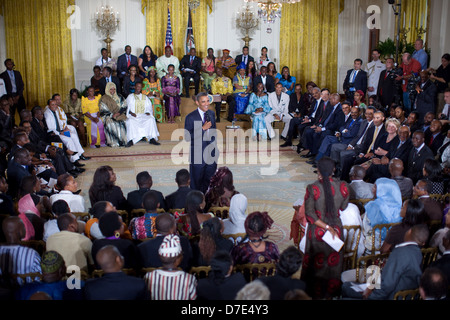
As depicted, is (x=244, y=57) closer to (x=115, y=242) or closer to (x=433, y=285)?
(x=115, y=242)

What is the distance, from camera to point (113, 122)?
11.0 metres

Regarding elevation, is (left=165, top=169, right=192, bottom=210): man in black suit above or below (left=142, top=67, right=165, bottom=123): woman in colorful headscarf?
below

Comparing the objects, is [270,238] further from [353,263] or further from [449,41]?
[449,41]

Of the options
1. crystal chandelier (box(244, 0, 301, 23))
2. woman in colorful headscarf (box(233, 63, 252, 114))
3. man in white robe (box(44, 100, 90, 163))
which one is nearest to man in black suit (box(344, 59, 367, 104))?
crystal chandelier (box(244, 0, 301, 23))

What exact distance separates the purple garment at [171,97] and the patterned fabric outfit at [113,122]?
1.25 metres

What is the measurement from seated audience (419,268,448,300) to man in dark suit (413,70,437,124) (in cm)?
684

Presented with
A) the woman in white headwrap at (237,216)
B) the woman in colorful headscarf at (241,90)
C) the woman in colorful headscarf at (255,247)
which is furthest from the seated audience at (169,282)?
the woman in colorful headscarf at (241,90)

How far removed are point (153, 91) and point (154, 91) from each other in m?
0.02

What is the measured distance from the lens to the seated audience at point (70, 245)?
4.00 metres

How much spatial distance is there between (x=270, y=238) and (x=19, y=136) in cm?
366

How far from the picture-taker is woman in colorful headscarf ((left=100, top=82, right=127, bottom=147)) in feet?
36.2

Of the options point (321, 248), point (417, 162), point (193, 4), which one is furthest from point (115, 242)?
point (193, 4)

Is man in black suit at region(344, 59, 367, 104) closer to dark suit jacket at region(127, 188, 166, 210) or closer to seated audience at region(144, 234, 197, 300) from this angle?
dark suit jacket at region(127, 188, 166, 210)

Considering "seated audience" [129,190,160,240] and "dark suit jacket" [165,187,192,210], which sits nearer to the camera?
"seated audience" [129,190,160,240]
